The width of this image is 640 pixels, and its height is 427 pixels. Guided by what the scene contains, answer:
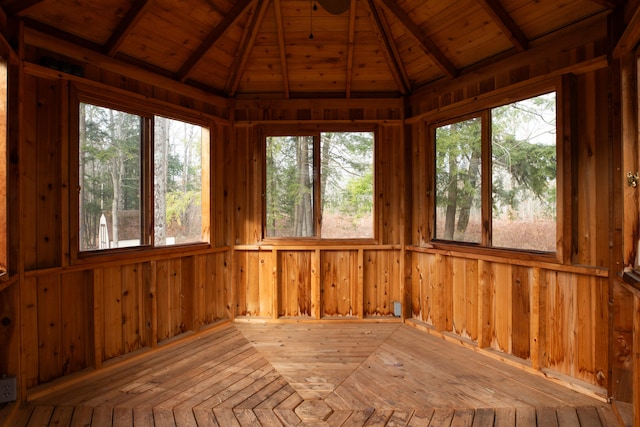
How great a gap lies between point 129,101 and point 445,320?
3.84m

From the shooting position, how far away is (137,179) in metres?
3.32

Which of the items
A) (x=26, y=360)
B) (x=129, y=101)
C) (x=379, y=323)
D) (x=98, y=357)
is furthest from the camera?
(x=379, y=323)

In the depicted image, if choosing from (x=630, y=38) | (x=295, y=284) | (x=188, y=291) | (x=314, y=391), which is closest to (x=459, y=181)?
(x=630, y=38)

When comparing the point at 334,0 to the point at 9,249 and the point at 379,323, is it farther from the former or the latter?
the point at 379,323

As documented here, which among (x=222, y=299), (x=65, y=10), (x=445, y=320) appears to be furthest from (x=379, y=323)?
(x=65, y=10)

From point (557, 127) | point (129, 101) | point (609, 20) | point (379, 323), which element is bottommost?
point (379, 323)

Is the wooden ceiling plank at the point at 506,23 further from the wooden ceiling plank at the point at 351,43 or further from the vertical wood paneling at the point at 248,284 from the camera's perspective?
the vertical wood paneling at the point at 248,284

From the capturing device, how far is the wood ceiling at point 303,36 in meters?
2.78

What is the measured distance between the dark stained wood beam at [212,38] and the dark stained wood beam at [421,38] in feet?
4.20

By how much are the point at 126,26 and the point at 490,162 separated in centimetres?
346

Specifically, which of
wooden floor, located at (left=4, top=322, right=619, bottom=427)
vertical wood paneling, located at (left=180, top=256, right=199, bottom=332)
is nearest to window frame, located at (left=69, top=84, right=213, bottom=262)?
vertical wood paneling, located at (left=180, top=256, right=199, bottom=332)

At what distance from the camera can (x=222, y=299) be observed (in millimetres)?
Result: 4137

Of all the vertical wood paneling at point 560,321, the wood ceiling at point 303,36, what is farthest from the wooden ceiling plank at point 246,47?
the vertical wood paneling at point 560,321

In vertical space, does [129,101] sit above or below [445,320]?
above
